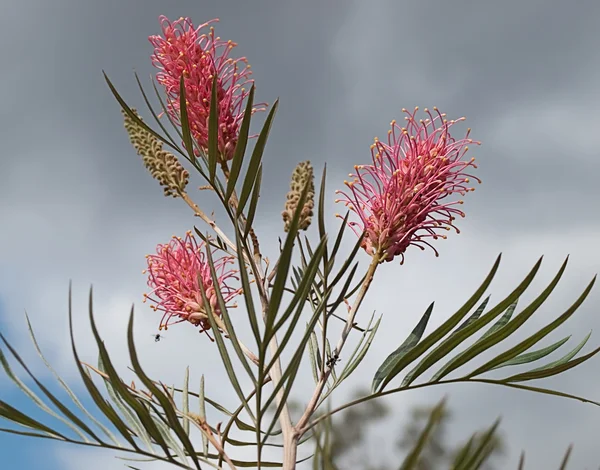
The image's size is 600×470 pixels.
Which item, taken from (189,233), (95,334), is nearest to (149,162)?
(189,233)

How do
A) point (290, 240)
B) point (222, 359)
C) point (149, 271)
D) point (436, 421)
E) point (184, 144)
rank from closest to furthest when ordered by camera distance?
point (436, 421), point (290, 240), point (222, 359), point (184, 144), point (149, 271)

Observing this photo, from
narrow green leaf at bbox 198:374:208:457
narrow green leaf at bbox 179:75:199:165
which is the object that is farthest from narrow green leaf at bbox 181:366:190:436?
narrow green leaf at bbox 179:75:199:165

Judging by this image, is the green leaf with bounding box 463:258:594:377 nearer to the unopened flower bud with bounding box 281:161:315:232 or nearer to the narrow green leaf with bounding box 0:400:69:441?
the unopened flower bud with bounding box 281:161:315:232

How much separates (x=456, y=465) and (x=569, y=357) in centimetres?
46

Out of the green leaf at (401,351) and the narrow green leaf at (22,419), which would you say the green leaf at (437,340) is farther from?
the narrow green leaf at (22,419)

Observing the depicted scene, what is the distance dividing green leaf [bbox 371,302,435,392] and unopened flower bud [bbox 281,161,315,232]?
0.24m

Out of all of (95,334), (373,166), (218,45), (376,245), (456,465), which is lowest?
(456,465)

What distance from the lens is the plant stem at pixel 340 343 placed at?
93 cm

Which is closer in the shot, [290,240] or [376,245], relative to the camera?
[290,240]

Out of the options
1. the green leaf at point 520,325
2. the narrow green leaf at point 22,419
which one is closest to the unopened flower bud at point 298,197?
the green leaf at point 520,325

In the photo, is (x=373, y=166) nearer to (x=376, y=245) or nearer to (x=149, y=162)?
(x=376, y=245)

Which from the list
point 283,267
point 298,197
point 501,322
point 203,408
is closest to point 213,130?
point 298,197

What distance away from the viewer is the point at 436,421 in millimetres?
514

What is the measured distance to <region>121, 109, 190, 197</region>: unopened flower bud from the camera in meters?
1.18
